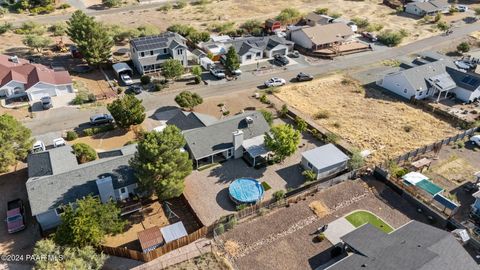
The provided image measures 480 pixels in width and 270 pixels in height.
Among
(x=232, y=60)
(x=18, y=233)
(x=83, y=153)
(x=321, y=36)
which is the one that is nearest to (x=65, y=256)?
(x=18, y=233)

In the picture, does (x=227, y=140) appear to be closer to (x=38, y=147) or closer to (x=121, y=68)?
(x=38, y=147)

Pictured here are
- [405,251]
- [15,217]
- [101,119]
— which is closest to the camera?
[405,251]

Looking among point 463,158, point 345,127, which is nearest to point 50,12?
point 345,127

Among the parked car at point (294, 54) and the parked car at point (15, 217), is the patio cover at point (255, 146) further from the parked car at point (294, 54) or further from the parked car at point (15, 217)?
the parked car at point (294, 54)

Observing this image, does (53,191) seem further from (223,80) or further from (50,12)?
(50,12)

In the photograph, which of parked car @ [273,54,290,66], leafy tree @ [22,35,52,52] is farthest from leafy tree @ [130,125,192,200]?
leafy tree @ [22,35,52,52]
